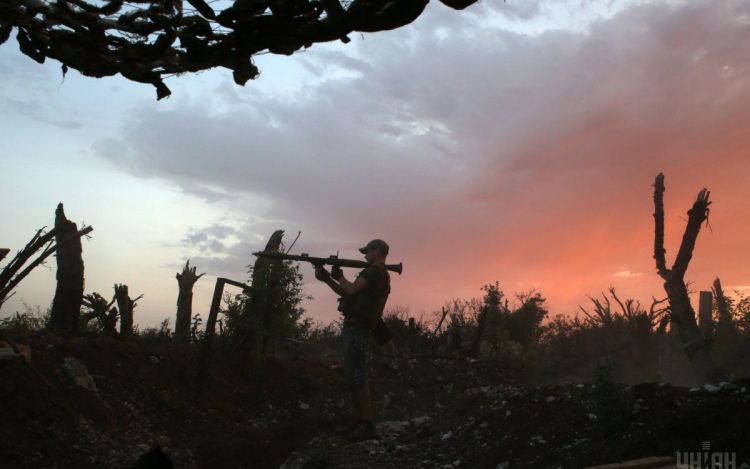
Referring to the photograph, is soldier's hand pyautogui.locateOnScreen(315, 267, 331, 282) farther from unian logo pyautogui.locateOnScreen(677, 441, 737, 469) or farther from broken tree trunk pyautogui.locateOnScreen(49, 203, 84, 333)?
unian logo pyautogui.locateOnScreen(677, 441, 737, 469)

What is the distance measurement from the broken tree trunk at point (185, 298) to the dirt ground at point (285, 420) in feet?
9.06

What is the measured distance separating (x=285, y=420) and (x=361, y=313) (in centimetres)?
241

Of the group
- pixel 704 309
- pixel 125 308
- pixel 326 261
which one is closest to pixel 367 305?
pixel 326 261

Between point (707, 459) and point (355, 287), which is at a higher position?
point (355, 287)

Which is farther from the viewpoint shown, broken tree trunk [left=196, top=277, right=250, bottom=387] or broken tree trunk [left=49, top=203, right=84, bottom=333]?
broken tree trunk [left=49, top=203, right=84, bottom=333]

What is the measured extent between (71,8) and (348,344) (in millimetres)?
5181

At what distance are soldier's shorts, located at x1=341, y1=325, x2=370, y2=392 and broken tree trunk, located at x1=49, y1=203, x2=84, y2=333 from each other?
14.9ft

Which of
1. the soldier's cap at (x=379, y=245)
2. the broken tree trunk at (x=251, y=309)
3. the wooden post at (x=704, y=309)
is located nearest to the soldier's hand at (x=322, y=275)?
the soldier's cap at (x=379, y=245)

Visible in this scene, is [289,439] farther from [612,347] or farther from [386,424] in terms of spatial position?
[612,347]

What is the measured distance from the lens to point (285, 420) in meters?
8.50

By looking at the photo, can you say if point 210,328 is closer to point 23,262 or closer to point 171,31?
point 23,262

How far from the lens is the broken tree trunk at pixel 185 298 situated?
11.6m

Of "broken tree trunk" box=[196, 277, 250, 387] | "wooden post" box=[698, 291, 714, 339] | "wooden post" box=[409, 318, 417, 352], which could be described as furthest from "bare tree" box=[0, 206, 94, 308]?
"wooden post" box=[698, 291, 714, 339]

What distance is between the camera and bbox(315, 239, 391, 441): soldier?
24.2 ft
